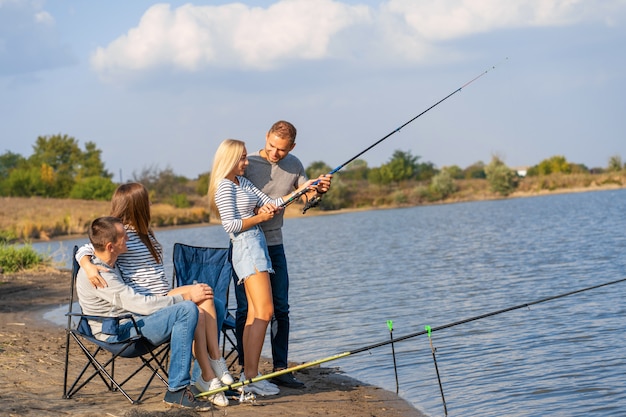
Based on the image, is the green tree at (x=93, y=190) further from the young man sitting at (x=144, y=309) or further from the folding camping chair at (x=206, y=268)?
the young man sitting at (x=144, y=309)

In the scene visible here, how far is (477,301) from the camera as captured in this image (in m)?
11.5

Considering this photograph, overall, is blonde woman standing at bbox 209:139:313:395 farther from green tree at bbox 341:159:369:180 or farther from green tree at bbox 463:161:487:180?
green tree at bbox 463:161:487:180

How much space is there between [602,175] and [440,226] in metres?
35.3

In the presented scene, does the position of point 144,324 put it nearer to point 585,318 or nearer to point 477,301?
point 585,318

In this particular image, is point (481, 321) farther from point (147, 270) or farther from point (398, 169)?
point (398, 169)

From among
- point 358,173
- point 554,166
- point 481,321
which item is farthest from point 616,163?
point 481,321

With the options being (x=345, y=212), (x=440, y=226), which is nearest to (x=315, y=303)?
(x=440, y=226)

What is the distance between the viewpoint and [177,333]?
5027 mm

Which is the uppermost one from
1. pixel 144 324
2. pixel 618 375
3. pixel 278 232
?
pixel 278 232

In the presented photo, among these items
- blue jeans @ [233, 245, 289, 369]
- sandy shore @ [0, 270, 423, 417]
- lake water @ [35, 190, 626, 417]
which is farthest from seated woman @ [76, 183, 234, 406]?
lake water @ [35, 190, 626, 417]

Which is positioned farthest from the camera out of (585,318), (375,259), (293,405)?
(375,259)

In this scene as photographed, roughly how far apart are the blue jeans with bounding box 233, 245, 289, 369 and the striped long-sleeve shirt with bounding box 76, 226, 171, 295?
Answer: 0.64m

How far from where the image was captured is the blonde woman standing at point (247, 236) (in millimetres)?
5570

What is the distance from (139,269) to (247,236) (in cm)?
72
